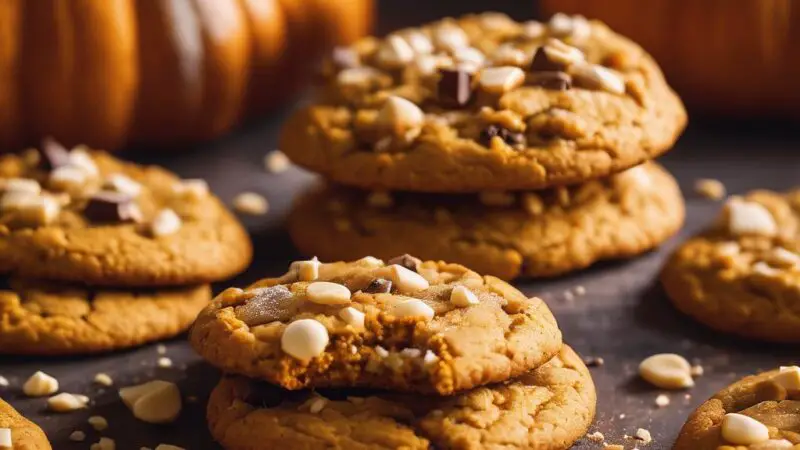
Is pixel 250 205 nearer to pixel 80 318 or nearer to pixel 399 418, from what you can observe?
pixel 80 318

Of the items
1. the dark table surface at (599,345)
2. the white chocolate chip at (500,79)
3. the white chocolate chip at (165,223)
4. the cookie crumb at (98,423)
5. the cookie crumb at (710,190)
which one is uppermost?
the white chocolate chip at (500,79)

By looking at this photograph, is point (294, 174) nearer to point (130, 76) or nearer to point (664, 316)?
point (130, 76)

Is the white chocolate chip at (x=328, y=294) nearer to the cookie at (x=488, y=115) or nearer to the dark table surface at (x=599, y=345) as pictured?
the dark table surface at (x=599, y=345)

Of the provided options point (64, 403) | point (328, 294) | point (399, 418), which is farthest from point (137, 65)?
point (399, 418)

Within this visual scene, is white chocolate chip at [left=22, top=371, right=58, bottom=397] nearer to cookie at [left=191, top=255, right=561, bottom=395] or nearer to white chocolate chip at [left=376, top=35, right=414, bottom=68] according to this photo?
cookie at [left=191, top=255, right=561, bottom=395]

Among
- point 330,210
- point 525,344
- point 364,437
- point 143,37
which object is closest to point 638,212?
point 330,210

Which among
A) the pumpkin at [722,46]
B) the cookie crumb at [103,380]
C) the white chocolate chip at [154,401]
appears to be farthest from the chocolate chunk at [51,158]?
the pumpkin at [722,46]
